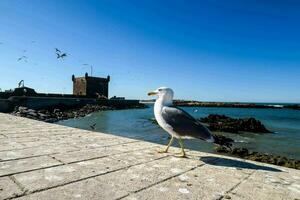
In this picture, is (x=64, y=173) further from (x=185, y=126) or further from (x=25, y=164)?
(x=185, y=126)

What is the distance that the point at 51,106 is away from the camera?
127 ft

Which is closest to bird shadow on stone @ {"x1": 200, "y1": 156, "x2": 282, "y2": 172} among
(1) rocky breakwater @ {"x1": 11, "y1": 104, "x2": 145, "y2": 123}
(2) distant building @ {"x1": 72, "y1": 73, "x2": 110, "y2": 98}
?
(1) rocky breakwater @ {"x1": 11, "y1": 104, "x2": 145, "y2": 123}

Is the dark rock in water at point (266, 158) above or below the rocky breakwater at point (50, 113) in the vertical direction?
below

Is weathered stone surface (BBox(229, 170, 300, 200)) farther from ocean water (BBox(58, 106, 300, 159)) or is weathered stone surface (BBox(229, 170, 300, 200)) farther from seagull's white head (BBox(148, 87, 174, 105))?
ocean water (BBox(58, 106, 300, 159))

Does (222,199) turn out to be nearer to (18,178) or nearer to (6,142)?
(18,178)

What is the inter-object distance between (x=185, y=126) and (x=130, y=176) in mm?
1534

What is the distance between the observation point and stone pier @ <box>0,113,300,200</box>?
275 cm

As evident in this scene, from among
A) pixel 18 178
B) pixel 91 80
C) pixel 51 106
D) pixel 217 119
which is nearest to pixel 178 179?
pixel 18 178

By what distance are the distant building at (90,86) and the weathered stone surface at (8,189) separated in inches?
2248

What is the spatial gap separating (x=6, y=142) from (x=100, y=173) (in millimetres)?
3223

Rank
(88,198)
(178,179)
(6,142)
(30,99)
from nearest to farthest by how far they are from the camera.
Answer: (88,198), (178,179), (6,142), (30,99)

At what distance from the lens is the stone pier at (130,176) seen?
2748 mm

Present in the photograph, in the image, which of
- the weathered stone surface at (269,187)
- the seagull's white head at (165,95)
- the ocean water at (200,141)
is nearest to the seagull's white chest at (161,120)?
the seagull's white head at (165,95)

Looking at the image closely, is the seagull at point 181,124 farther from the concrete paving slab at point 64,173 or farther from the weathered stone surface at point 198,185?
the concrete paving slab at point 64,173
